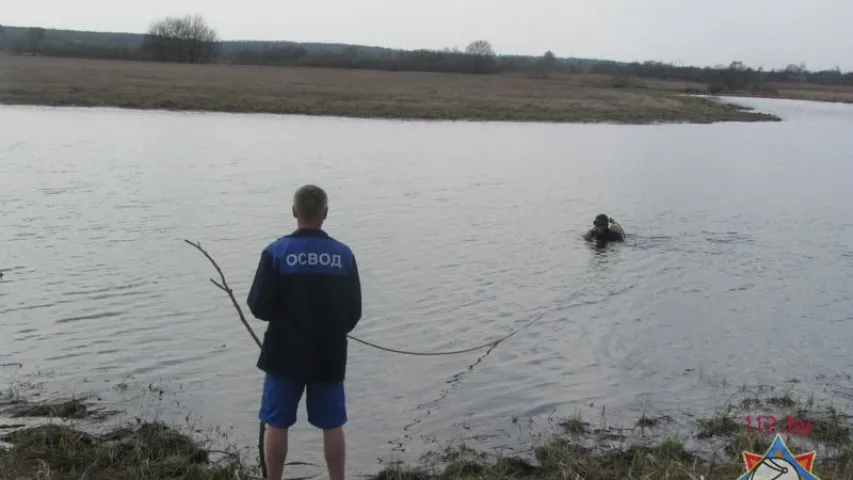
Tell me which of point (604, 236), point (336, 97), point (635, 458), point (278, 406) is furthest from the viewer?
point (336, 97)

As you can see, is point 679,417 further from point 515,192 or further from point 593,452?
point 515,192

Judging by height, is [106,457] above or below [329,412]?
below

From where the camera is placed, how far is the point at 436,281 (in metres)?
13.1

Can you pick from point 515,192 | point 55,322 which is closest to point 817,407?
point 55,322

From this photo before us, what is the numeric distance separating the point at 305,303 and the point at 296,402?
623mm

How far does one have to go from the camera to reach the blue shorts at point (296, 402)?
16.9 ft

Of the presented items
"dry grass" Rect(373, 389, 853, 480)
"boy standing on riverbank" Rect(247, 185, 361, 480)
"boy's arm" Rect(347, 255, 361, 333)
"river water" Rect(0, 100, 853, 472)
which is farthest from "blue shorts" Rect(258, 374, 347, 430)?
"river water" Rect(0, 100, 853, 472)

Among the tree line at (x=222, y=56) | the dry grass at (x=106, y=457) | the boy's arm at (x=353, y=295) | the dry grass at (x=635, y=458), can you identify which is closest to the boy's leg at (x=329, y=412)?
the boy's arm at (x=353, y=295)

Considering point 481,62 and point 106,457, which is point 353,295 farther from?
point 481,62

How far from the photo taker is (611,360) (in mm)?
9875

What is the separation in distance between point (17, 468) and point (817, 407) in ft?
22.7

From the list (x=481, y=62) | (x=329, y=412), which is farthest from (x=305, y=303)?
(x=481, y=62)

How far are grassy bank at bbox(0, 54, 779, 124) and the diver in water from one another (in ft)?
110

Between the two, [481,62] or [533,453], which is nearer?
[533,453]
